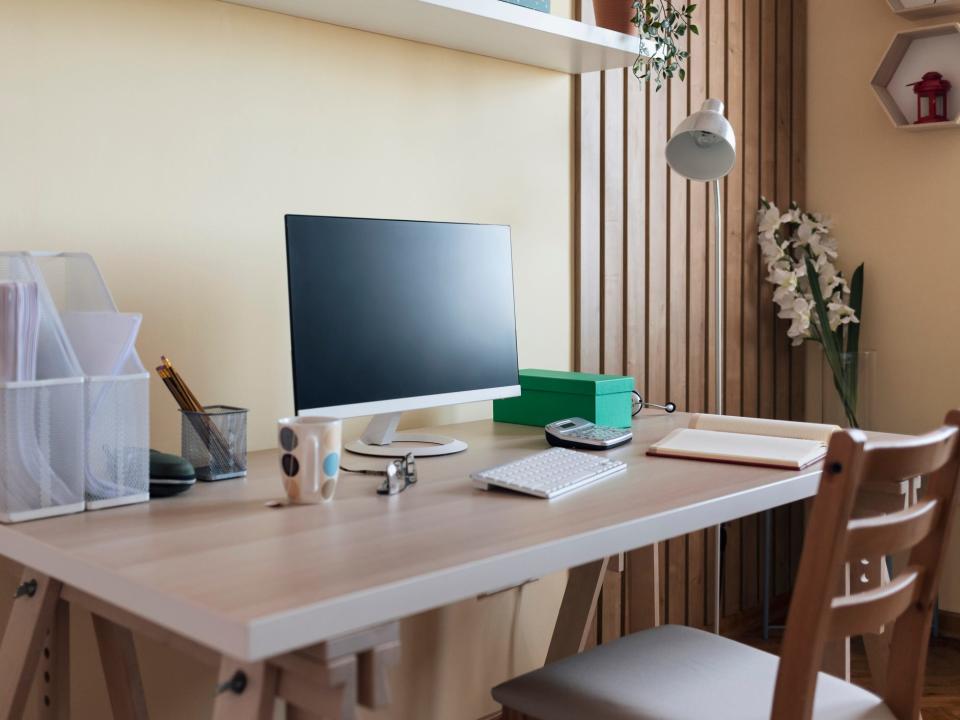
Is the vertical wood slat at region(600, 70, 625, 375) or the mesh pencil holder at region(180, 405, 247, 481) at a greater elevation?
the vertical wood slat at region(600, 70, 625, 375)

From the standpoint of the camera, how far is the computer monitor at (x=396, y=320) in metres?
1.69

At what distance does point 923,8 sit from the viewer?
10.1 feet

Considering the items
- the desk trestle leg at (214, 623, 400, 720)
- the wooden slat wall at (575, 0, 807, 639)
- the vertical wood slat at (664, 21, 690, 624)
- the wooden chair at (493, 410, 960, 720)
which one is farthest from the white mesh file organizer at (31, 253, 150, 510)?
the vertical wood slat at (664, 21, 690, 624)

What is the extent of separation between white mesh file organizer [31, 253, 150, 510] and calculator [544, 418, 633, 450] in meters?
0.77

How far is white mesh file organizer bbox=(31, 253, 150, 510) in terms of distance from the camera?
1.39m

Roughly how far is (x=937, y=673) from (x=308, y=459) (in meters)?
2.26

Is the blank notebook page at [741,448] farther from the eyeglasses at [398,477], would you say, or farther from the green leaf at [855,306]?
the green leaf at [855,306]

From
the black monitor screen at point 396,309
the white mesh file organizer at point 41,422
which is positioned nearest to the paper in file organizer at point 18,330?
the white mesh file organizer at point 41,422

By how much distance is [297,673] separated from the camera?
105 cm

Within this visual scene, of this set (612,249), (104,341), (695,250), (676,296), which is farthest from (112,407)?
(695,250)

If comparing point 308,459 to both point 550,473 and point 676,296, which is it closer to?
point 550,473

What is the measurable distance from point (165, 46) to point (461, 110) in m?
0.73

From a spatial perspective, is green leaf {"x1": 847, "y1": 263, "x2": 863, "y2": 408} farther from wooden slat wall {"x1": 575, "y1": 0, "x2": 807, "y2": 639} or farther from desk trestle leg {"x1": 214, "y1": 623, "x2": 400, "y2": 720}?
desk trestle leg {"x1": 214, "y1": 623, "x2": 400, "y2": 720}

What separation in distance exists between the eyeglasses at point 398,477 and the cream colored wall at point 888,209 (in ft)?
7.11
